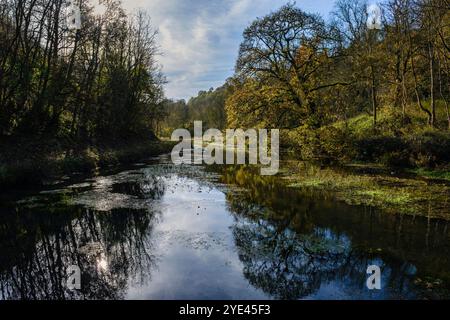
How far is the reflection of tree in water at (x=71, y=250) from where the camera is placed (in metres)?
6.97

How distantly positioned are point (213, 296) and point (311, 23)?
23.4 m

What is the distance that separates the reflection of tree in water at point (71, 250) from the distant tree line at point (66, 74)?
432 inches

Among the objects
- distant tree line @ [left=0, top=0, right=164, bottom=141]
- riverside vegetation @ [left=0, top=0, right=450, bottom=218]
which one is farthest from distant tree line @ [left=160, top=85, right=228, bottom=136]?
riverside vegetation @ [left=0, top=0, right=450, bottom=218]

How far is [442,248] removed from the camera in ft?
28.2

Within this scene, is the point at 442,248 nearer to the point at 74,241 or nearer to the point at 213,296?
the point at 213,296

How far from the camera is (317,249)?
8.81 m

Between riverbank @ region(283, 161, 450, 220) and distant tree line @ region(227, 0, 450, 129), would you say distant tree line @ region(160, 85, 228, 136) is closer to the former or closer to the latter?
distant tree line @ region(227, 0, 450, 129)

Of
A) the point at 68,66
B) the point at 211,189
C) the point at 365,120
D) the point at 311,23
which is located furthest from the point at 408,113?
the point at 68,66

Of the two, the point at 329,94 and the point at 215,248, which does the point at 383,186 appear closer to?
the point at 215,248

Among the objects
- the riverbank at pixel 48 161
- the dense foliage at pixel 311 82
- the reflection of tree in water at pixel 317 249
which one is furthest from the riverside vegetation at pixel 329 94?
the riverbank at pixel 48 161

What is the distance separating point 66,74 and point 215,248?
71.1ft

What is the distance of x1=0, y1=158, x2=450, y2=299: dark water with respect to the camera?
683 cm

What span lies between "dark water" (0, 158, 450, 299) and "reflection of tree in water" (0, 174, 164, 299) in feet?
0.10

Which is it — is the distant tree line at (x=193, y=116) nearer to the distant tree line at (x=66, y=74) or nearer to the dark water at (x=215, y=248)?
the distant tree line at (x=66, y=74)
